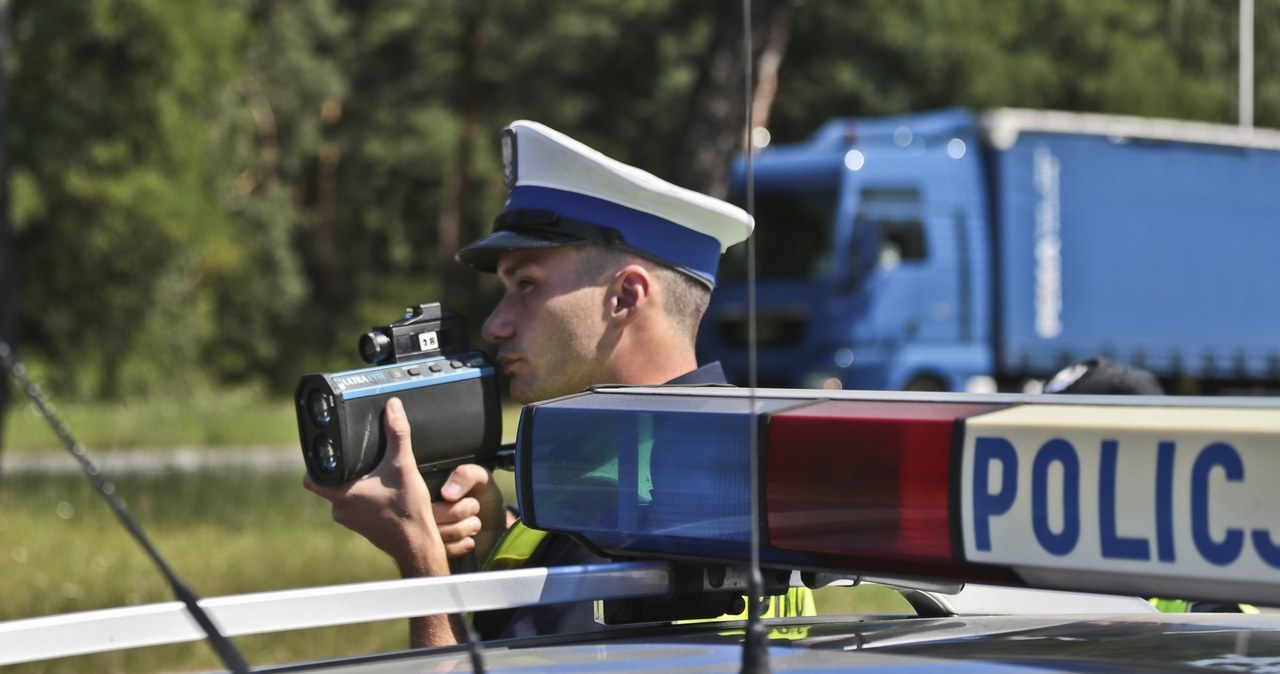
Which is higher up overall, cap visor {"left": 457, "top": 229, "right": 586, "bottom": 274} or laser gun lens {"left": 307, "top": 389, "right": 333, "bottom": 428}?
cap visor {"left": 457, "top": 229, "right": 586, "bottom": 274}

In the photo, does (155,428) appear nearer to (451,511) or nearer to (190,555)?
(190,555)

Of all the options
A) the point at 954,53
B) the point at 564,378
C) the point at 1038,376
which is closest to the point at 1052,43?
the point at 954,53

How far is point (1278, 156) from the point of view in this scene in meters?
20.2

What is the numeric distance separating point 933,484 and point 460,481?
96 centimetres

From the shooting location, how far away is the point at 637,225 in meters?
2.70

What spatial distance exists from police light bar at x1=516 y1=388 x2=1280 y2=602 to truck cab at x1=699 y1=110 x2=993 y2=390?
15056 millimetres

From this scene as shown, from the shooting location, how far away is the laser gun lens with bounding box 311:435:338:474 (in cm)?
223

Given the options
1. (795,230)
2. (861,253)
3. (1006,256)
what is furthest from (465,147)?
(861,253)

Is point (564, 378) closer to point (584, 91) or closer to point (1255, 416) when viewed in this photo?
point (1255, 416)

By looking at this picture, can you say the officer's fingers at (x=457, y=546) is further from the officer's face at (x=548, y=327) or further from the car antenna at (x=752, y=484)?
the car antenna at (x=752, y=484)

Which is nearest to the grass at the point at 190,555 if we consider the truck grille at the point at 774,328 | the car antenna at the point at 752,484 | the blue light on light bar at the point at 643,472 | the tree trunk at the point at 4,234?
the tree trunk at the point at 4,234

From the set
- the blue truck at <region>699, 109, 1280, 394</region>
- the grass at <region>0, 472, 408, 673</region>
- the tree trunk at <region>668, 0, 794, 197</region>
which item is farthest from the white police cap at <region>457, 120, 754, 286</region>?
the blue truck at <region>699, 109, 1280, 394</region>

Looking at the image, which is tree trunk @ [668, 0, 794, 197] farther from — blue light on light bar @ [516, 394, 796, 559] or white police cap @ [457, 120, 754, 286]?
blue light on light bar @ [516, 394, 796, 559]

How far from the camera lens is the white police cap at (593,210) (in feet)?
8.73
